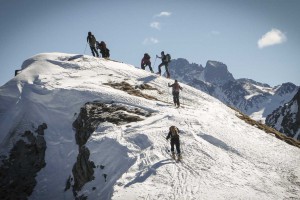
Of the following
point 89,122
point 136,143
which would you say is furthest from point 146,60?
point 136,143

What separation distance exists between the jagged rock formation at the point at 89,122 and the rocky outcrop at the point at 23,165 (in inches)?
120

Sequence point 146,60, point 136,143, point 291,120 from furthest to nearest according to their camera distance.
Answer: point 291,120 < point 146,60 < point 136,143

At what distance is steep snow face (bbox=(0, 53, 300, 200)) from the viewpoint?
16.4 m

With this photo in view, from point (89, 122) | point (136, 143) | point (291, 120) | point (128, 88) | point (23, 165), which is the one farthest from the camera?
point (291, 120)

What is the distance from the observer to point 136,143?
65.8ft

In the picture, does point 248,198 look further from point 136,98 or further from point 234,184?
point 136,98

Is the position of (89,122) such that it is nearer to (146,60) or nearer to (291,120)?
(146,60)

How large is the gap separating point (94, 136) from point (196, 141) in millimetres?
7028

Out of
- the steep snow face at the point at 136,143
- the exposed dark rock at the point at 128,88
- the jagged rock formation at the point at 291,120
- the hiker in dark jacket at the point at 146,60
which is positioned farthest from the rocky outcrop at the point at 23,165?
the jagged rock formation at the point at 291,120

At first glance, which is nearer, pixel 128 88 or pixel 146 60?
pixel 128 88

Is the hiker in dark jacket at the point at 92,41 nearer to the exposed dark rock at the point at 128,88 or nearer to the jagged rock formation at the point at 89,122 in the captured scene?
the exposed dark rock at the point at 128,88

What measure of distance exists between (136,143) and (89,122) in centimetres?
537

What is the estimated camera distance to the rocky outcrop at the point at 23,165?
2150cm

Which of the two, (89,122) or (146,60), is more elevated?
(146,60)
